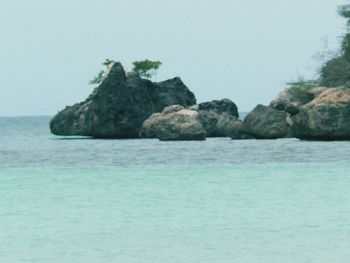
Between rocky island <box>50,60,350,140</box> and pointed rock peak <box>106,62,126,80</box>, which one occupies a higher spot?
pointed rock peak <box>106,62,126,80</box>

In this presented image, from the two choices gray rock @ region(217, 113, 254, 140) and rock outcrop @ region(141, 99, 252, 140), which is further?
rock outcrop @ region(141, 99, 252, 140)

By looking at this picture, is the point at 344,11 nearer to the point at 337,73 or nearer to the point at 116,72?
the point at 337,73

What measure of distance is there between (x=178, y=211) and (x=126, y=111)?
3511 cm

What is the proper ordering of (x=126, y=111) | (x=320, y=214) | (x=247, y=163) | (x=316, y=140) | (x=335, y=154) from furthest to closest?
(x=126, y=111) < (x=316, y=140) < (x=335, y=154) < (x=247, y=163) < (x=320, y=214)

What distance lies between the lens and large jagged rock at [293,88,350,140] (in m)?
45.6

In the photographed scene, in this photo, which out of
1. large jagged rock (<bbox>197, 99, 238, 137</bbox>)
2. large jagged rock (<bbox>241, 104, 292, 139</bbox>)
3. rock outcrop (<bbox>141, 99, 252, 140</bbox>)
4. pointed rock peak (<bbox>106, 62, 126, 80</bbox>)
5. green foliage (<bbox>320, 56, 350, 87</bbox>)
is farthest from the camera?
green foliage (<bbox>320, 56, 350, 87</bbox>)

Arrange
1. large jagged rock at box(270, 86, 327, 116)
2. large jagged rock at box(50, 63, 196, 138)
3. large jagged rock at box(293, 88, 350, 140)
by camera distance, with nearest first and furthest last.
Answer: large jagged rock at box(293, 88, 350, 140)
large jagged rock at box(270, 86, 327, 116)
large jagged rock at box(50, 63, 196, 138)

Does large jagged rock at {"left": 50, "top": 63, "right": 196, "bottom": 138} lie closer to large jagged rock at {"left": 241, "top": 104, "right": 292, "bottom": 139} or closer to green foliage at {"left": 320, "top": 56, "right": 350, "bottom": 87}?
large jagged rock at {"left": 241, "top": 104, "right": 292, "bottom": 139}

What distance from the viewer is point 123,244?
17422 millimetres

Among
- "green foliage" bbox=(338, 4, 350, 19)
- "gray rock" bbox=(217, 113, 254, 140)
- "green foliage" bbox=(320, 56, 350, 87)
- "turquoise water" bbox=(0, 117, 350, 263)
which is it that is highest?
"green foliage" bbox=(338, 4, 350, 19)

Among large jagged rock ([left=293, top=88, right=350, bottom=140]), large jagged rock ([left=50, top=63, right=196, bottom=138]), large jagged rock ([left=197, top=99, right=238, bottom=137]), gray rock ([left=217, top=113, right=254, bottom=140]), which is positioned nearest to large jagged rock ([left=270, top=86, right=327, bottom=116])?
gray rock ([left=217, top=113, right=254, bottom=140])

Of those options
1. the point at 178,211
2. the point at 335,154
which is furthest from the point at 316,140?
the point at 178,211

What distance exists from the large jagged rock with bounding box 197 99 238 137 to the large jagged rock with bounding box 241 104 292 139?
184 inches

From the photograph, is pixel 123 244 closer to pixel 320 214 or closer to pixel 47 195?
pixel 320 214
